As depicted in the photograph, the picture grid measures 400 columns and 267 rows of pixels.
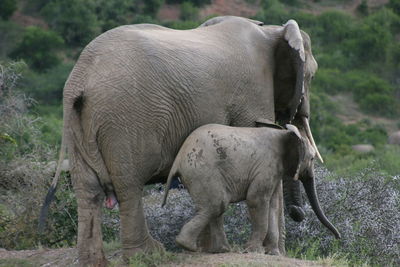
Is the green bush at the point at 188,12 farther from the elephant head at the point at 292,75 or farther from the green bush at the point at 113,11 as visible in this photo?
the elephant head at the point at 292,75

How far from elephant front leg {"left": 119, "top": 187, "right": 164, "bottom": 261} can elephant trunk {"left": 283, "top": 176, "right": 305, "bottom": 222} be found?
A: 1741 mm

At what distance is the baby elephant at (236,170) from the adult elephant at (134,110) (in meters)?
0.22

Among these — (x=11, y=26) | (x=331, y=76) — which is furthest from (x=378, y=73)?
(x=11, y=26)

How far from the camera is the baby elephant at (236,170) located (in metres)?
7.07

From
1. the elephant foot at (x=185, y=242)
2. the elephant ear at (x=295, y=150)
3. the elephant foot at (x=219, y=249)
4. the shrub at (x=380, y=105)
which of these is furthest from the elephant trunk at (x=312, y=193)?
the shrub at (x=380, y=105)

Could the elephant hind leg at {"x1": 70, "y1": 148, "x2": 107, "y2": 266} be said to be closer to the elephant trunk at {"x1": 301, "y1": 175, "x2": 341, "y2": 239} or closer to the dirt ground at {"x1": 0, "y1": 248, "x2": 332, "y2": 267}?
the dirt ground at {"x1": 0, "y1": 248, "x2": 332, "y2": 267}

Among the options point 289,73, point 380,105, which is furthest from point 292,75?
point 380,105

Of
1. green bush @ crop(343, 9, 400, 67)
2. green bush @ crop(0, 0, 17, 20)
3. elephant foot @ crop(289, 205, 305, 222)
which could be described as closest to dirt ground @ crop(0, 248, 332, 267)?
elephant foot @ crop(289, 205, 305, 222)

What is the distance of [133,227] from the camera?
729 cm

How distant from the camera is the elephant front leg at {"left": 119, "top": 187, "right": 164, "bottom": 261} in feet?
23.7

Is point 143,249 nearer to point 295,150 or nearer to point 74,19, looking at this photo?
point 295,150

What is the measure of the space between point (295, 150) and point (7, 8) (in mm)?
33341

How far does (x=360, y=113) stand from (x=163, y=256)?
2656cm

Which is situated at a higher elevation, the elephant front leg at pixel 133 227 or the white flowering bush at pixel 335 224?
the elephant front leg at pixel 133 227
